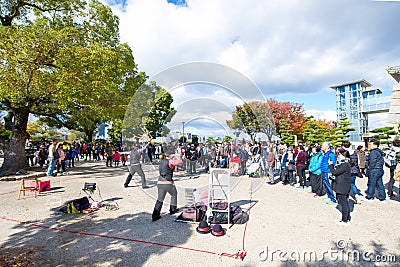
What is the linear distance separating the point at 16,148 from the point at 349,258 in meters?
16.0

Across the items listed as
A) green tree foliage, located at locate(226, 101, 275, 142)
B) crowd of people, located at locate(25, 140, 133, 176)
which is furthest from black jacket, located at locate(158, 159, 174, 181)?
crowd of people, located at locate(25, 140, 133, 176)

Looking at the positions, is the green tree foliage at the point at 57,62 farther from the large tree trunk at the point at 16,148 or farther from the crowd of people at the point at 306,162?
the crowd of people at the point at 306,162

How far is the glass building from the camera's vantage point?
38.6 m

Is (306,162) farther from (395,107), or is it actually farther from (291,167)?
(395,107)

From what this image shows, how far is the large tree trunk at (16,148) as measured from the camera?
12.9m

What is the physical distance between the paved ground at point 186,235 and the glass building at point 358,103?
39698mm

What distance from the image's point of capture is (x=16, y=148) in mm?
13125

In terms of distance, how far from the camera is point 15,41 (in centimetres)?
1010

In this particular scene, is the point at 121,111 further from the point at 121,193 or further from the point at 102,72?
the point at 121,193

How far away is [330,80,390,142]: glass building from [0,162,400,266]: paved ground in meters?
39.7

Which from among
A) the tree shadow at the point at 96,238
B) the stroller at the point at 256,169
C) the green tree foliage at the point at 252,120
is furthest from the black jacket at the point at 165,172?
the stroller at the point at 256,169

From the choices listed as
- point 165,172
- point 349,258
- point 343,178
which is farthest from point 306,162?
point 165,172

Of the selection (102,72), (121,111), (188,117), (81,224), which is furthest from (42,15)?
(81,224)

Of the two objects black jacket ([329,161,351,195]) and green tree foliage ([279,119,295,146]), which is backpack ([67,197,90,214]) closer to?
black jacket ([329,161,351,195])
